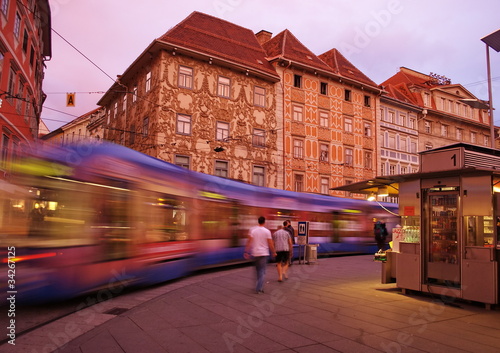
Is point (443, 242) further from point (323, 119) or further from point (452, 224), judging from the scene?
point (323, 119)

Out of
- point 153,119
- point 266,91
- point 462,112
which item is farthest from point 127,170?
point 462,112

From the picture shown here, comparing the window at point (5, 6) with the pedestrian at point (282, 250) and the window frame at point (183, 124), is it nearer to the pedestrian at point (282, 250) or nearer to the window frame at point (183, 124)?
the window frame at point (183, 124)

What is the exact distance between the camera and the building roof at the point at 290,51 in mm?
32281

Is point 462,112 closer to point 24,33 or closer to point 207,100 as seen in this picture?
point 207,100

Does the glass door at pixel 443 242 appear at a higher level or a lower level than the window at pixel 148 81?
lower

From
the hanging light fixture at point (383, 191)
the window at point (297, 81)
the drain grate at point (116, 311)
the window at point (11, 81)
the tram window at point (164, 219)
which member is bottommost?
the drain grate at point (116, 311)

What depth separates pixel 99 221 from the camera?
27.1 feet

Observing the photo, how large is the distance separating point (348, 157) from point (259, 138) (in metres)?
9.17

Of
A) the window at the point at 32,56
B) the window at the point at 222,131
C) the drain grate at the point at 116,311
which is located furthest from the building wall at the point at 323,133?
the drain grate at the point at 116,311

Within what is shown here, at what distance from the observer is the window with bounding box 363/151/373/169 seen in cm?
3604

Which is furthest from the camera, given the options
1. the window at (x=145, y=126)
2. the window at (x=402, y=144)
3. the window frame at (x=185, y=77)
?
the window at (x=402, y=144)

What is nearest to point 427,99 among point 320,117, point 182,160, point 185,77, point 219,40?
point 320,117

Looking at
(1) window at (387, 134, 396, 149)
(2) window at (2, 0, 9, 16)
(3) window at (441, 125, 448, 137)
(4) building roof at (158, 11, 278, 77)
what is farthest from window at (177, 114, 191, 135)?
(3) window at (441, 125, 448, 137)

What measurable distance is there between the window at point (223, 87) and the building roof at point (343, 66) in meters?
10.8
